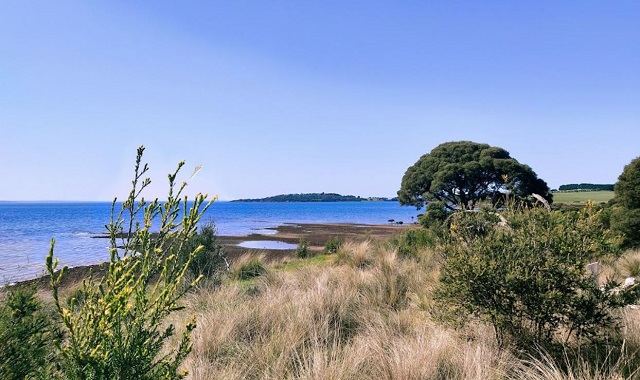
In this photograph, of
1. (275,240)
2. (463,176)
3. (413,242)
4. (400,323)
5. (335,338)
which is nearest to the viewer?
(335,338)

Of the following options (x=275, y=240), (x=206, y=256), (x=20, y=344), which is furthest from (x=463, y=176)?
(x=20, y=344)

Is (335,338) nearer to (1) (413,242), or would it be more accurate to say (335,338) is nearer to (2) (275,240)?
(1) (413,242)

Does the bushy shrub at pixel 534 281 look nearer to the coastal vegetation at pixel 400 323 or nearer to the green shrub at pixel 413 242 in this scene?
the coastal vegetation at pixel 400 323

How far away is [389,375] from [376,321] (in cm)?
157

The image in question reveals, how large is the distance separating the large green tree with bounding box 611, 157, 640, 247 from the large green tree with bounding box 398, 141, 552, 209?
505 inches

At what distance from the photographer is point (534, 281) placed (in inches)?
157

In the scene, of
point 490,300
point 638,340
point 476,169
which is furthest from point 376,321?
point 476,169

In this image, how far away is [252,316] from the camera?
209 inches

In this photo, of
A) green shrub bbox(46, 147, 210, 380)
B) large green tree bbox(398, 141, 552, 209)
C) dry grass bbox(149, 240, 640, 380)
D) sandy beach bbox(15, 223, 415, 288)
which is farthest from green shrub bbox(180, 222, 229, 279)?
large green tree bbox(398, 141, 552, 209)

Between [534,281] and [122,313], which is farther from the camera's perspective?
[534,281]

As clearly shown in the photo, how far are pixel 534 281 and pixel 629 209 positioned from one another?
9911 millimetres

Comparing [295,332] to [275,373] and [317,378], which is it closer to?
[275,373]

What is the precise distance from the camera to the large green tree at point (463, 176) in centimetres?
2586

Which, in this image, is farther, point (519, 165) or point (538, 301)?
point (519, 165)
